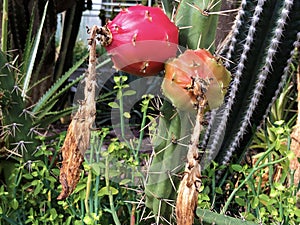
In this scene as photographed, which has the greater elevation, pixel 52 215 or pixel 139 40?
pixel 139 40

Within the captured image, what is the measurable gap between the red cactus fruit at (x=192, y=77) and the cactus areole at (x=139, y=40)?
0.03 metres

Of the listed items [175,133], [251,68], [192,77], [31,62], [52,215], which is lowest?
[52,215]

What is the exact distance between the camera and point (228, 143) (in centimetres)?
147

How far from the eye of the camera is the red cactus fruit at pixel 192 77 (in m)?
0.69

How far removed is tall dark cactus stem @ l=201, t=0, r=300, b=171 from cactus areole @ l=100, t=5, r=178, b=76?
66 cm

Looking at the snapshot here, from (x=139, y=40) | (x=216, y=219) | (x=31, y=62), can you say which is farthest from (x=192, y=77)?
(x=31, y=62)

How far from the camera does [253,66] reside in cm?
143

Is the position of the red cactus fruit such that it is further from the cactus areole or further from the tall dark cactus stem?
the tall dark cactus stem

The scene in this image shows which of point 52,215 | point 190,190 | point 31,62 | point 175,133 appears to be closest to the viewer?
point 190,190

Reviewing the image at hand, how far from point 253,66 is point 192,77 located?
788 millimetres

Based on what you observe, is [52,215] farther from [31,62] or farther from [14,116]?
[31,62]

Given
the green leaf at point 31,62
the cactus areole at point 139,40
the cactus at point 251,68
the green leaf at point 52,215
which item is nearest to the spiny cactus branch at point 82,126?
the cactus areole at point 139,40

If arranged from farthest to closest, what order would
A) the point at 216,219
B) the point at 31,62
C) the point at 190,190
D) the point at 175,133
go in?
the point at 31,62 → the point at 216,219 → the point at 175,133 → the point at 190,190

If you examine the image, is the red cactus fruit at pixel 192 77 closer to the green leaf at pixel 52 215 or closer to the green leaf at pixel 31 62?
the green leaf at pixel 52 215
